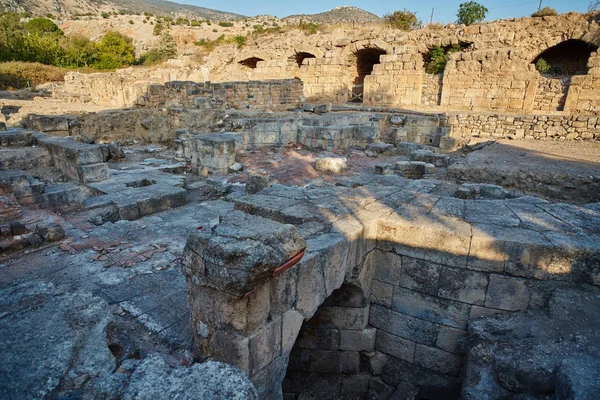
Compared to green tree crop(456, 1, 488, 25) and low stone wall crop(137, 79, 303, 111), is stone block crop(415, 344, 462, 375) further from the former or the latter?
green tree crop(456, 1, 488, 25)

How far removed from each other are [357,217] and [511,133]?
42.1ft

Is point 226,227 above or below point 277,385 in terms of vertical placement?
above

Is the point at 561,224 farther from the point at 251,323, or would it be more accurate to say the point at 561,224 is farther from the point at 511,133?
the point at 511,133

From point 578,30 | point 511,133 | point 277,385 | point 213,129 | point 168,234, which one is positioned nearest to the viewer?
point 277,385

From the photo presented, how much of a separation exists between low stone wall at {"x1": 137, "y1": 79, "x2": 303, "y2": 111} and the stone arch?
14317 millimetres

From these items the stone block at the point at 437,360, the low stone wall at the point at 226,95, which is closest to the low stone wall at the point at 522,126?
the low stone wall at the point at 226,95

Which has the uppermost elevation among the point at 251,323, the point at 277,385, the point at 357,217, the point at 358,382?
the point at 357,217

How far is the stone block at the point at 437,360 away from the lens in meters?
3.74

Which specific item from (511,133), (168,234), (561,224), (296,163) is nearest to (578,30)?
(511,133)

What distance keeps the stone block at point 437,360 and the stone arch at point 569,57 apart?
21.0 metres

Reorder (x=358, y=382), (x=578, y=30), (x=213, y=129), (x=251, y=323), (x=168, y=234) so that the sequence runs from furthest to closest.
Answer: (x=578, y=30) < (x=213, y=129) < (x=168, y=234) < (x=358, y=382) < (x=251, y=323)

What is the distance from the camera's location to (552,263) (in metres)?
3.17

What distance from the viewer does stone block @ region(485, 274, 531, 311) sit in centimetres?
328

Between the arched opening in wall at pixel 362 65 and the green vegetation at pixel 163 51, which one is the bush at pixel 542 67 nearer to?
the arched opening in wall at pixel 362 65
